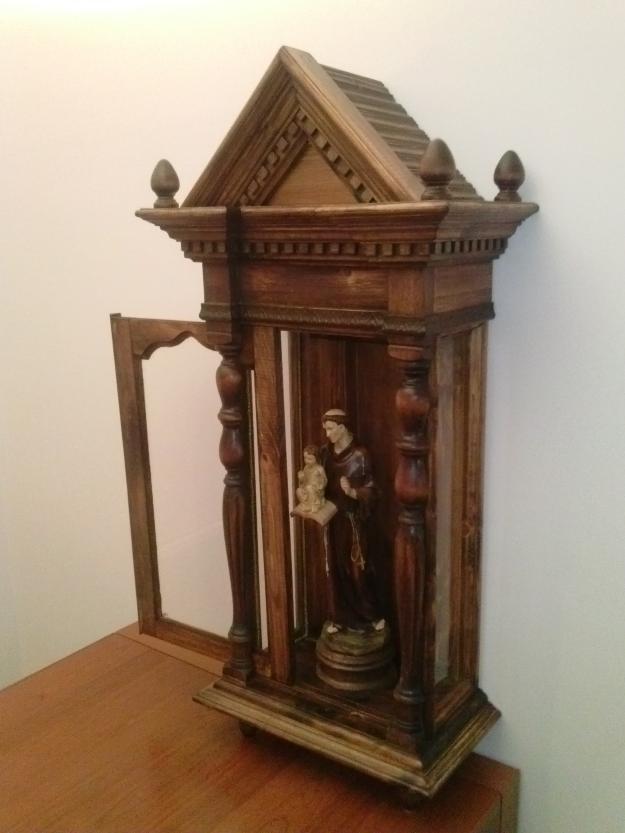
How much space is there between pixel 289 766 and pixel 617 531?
0.48 metres

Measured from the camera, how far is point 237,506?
3.14ft

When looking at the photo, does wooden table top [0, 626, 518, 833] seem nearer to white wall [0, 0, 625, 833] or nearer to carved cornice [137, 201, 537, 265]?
white wall [0, 0, 625, 833]

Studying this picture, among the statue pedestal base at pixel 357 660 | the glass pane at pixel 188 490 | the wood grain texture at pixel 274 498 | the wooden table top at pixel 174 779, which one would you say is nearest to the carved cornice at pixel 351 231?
the wood grain texture at pixel 274 498

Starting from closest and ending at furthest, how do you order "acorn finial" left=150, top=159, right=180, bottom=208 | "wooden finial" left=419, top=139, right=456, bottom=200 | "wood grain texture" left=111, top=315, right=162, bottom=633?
"wooden finial" left=419, top=139, right=456, bottom=200 < "acorn finial" left=150, top=159, right=180, bottom=208 < "wood grain texture" left=111, top=315, right=162, bottom=633

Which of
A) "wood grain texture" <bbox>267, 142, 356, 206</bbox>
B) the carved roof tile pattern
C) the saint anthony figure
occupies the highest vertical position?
the carved roof tile pattern

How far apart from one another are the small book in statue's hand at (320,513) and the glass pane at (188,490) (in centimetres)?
31

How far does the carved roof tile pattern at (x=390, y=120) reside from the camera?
2.70 feet

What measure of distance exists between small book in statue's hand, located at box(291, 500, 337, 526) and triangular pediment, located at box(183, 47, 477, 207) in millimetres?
355

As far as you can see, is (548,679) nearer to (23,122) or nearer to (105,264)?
(105,264)

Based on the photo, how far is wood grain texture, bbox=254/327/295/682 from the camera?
2.99ft

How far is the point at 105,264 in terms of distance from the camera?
132 centimetres

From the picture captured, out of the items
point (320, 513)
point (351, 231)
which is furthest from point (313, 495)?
point (351, 231)

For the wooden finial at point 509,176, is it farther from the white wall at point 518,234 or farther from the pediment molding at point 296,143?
the pediment molding at point 296,143

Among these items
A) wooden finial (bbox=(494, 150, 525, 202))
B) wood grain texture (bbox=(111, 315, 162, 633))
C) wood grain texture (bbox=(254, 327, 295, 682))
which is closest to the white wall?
wooden finial (bbox=(494, 150, 525, 202))
